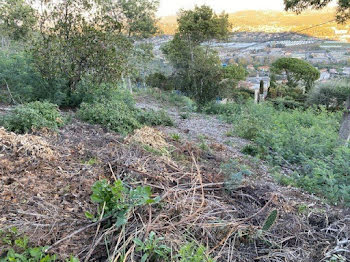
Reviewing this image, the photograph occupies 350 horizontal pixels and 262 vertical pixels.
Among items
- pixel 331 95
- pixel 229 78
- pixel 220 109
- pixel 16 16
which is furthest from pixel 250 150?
pixel 331 95

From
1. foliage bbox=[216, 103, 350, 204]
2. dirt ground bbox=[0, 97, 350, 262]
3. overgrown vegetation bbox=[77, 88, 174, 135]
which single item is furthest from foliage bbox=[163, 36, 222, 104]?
dirt ground bbox=[0, 97, 350, 262]

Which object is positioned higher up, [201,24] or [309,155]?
[201,24]

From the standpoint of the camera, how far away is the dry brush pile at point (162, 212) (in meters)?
1.70

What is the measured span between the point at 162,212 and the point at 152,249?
1.22ft

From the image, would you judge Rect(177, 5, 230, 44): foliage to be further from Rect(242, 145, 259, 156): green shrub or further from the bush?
the bush

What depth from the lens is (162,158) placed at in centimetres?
283

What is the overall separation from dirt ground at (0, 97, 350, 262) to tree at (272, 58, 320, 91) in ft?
69.2

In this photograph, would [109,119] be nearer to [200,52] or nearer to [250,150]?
[250,150]

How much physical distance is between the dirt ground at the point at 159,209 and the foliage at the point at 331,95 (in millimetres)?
14095

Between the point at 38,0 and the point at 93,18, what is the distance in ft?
3.47

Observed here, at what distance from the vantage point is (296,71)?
2180cm

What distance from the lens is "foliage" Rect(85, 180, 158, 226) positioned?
173 cm

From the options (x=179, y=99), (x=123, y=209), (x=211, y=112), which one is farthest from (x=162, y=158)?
(x=179, y=99)

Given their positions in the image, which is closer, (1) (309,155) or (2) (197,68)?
(1) (309,155)
